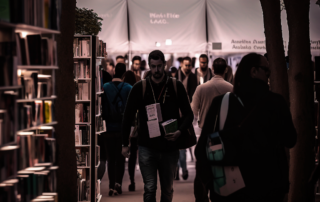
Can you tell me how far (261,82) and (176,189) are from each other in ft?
15.3

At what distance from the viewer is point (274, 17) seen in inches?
221

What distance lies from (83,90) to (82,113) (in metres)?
0.33

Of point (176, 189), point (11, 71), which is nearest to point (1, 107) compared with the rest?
point (11, 71)

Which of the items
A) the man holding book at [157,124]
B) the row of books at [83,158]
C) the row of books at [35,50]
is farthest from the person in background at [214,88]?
the row of books at [35,50]

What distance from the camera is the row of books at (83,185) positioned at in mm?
6301

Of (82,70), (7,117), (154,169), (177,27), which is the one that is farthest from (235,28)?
(7,117)

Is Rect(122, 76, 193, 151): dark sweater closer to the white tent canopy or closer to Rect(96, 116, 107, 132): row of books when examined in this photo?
Rect(96, 116, 107, 132): row of books

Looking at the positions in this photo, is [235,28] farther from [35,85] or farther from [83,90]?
[35,85]

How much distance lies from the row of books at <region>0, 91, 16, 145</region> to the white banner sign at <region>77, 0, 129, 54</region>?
31.8ft

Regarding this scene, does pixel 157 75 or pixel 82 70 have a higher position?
pixel 82 70

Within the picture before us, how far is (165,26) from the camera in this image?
509 inches

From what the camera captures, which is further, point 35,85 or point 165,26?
point 165,26

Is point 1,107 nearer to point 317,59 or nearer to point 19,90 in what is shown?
point 19,90

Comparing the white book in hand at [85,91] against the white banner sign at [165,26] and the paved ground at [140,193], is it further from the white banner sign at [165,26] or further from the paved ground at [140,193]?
the white banner sign at [165,26]
